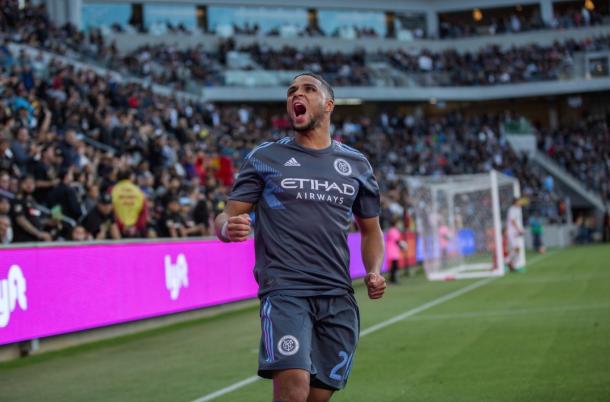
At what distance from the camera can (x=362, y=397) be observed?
850cm

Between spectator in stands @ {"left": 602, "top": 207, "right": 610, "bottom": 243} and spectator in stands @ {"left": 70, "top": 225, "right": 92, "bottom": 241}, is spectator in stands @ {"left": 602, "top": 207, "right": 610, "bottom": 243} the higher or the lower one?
the lower one

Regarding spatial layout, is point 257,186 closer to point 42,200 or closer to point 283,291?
point 283,291

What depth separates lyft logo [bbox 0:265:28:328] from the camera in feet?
37.4

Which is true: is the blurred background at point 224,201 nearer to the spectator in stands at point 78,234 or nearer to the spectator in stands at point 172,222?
the spectator in stands at point 172,222

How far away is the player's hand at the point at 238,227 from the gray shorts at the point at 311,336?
44 cm

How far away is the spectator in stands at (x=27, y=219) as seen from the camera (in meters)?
13.5

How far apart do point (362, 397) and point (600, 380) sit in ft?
6.99

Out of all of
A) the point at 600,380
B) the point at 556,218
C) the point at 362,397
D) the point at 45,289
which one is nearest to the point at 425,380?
the point at 362,397

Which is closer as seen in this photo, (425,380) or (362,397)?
(362,397)

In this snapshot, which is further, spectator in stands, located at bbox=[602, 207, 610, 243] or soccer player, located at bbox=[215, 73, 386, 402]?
spectator in stands, located at bbox=[602, 207, 610, 243]

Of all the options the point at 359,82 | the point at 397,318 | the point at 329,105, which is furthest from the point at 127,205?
the point at 359,82

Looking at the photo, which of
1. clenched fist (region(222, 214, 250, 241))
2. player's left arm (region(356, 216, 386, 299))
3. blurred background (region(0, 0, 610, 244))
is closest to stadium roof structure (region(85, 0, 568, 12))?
blurred background (region(0, 0, 610, 244))

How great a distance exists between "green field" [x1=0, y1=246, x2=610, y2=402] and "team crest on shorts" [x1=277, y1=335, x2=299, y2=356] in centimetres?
347

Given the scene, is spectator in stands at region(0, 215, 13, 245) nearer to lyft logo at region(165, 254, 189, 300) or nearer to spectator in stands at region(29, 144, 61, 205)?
spectator in stands at region(29, 144, 61, 205)
